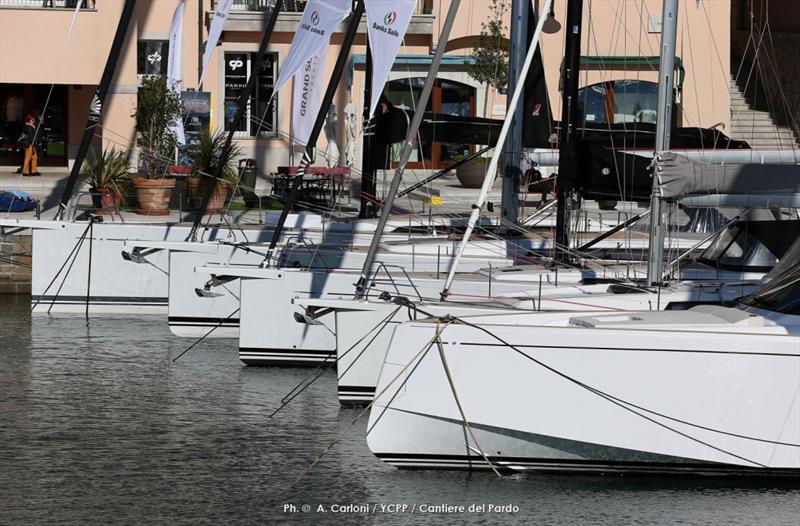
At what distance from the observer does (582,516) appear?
10680 millimetres

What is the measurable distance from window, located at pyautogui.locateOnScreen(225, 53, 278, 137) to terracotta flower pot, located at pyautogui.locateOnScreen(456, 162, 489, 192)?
17.4ft

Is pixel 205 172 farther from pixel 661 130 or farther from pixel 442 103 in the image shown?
pixel 661 130

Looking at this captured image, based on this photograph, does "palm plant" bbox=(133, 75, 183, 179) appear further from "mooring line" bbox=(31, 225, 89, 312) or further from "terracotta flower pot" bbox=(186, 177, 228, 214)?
"mooring line" bbox=(31, 225, 89, 312)

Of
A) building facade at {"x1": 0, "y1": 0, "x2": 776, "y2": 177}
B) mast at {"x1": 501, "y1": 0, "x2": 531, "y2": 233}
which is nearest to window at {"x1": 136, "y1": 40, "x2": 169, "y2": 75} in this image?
building facade at {"x1": 0, "y1": 0, "x2": 776, "y2": 177}

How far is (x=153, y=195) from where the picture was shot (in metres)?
25.0

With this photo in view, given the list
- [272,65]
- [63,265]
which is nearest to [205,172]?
[63,265]

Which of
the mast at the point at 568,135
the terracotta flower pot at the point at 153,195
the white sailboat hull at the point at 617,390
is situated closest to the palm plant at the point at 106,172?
the terracotta flower pot at the point at 153,195

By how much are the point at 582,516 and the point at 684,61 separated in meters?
24.6

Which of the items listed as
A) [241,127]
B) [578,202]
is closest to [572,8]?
[578,202]

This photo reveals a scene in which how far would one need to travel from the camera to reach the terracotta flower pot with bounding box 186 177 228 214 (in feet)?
83.8

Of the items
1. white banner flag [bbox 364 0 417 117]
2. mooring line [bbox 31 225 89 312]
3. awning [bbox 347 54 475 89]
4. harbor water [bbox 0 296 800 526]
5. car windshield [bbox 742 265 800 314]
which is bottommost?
harbor water [bbox 0 296 800 526]

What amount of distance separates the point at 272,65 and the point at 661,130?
19.8 meters

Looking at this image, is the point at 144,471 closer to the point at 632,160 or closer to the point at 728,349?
the point at 728,349

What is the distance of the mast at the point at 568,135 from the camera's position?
1602 cm
